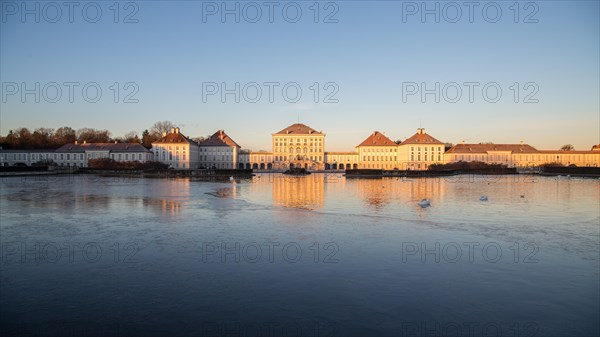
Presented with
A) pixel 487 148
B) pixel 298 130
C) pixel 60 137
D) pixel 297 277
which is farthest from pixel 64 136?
pixel 297 277

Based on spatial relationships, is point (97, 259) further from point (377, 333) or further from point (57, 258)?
point (377, 333)

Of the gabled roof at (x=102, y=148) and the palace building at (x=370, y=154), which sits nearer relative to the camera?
the gabled roof at (x=102, y=148)

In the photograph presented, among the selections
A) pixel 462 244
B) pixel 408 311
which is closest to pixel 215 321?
pixel 408 311

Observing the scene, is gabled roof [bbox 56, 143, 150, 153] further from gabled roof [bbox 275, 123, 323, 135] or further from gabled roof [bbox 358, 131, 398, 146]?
gabled roof [bbox 358, 131, 398, 146]

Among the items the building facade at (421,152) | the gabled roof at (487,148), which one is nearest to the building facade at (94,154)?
the building facade at (421,152)

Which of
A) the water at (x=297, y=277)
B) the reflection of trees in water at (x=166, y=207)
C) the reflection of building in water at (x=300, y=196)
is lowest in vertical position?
the water at (x=297, y=277)

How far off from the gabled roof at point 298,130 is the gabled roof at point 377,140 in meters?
11.9

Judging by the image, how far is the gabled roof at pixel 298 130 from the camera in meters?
103

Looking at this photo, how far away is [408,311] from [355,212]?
10685 millimetres

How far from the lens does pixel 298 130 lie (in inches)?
4107

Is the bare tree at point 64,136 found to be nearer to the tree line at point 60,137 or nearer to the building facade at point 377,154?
the tree line at point 60,137

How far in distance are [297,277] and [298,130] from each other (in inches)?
3831

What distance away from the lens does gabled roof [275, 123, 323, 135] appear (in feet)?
339

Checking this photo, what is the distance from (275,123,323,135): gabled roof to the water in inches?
3525
